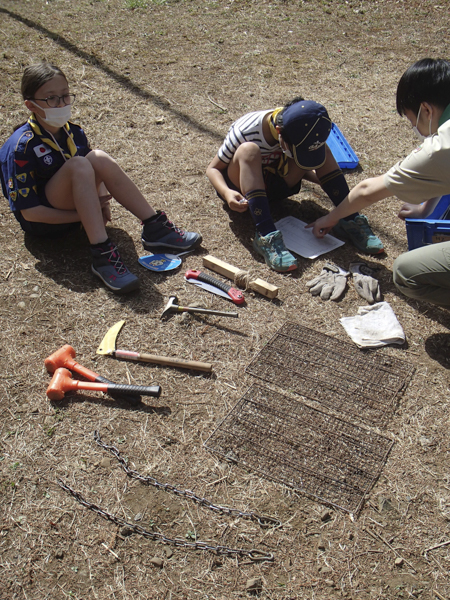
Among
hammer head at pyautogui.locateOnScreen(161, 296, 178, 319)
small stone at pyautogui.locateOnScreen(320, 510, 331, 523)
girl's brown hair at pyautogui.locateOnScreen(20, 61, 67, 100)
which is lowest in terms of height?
small stone at pyautogui.locateOnScreen(320, 510, 331, 523)

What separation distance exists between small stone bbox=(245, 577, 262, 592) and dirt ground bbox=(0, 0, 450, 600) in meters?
0.01

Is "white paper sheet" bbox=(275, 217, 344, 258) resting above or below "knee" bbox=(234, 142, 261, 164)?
below

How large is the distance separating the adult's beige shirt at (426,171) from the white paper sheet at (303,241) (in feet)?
2.53

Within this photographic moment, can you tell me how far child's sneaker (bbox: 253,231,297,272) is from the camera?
3.19 m

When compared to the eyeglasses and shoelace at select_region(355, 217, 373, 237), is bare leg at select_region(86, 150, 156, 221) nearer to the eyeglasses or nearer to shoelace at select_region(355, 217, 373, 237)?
the eyeglasses

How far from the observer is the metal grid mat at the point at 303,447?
6.81 feet

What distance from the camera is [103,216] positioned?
333 cm

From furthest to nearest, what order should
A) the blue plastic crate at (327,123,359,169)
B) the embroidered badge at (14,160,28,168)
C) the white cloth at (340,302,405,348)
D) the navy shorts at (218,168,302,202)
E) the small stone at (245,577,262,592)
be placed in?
the blue plastic crate at (327,123,359,169)
the navy shorts at (218,168,302,202)
the embroidered badge at (14,160,28,168)
the white cloth at (340,302,405,348)
the small stone at (245,577,262,592)

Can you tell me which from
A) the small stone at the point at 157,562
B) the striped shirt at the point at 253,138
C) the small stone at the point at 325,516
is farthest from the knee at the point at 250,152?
the small stone at the point at 157,562

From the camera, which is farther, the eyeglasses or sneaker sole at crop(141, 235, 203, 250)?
sneaker sole at crop(141, 235, 203, 250)

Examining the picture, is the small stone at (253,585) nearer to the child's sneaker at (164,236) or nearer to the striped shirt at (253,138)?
the child's sneaker at (164,236)

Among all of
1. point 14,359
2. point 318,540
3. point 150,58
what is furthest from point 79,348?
point 150,58

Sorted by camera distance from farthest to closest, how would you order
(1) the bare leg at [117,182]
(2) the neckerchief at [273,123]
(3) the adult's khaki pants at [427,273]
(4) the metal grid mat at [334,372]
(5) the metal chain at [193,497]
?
1. (2) the neckerchief at [273,123]
2. (1) the bare leg at [117,182]
3. (3) the adult's khaki pants at [427,273]
4. (4) the metal grid mat at [334,372]
5. (5) the metal chain at [193,497]

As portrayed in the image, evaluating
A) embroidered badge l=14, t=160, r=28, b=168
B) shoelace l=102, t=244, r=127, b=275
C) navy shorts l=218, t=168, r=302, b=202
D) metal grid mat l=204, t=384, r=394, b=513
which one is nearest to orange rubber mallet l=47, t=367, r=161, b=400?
metal grid mat l=204, t=384, r=394, b=513
